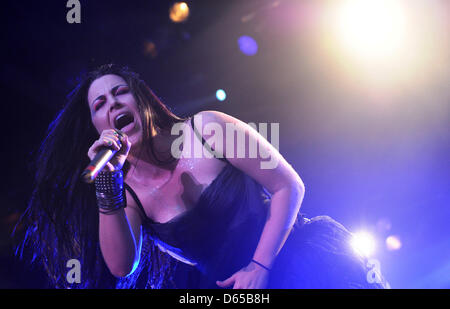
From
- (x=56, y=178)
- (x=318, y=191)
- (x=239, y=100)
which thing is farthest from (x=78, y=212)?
(x=318, y=191)

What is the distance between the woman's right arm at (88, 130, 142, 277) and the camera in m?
1.07

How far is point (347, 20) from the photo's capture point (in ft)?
5.31

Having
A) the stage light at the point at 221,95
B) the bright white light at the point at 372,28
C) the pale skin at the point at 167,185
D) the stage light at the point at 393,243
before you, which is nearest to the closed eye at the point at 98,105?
the pale skin at the point at 167,185

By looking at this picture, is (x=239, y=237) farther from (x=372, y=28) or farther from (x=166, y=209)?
(x=372, y=28)

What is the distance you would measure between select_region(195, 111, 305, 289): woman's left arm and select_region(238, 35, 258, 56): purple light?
631 mm

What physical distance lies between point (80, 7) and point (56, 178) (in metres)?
0.80

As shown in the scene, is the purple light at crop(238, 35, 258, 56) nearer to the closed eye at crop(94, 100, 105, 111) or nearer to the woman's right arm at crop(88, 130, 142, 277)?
the closed eye at crop(94, 100, 105, 111)

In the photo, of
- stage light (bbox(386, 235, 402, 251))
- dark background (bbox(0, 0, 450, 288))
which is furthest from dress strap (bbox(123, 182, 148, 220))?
stage light (bbox(386, 235, 402, 251))

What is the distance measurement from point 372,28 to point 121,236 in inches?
63.3

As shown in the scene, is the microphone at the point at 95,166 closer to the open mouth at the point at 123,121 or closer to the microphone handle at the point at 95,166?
the microphone handle at the point at 95,166

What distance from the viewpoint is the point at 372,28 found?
5.37 ft

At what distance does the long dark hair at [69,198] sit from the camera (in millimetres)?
1251

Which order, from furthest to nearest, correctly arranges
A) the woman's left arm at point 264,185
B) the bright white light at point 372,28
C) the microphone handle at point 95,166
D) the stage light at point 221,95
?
the bright white light at point 372,28, the stage light at point 221,95, the woman's left arm at point 264,185, the microphone handle at point 95,166
